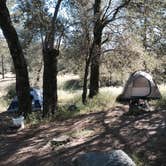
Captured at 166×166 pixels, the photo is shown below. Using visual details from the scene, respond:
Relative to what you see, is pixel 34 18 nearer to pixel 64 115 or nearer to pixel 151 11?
pixel 64 115

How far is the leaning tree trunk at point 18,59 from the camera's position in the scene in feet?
38.5

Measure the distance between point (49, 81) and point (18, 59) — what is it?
1243 mm

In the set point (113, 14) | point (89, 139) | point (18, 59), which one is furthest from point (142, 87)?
point (89, 139)

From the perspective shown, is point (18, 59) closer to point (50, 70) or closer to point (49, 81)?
point (50, 70)

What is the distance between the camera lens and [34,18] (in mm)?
12930

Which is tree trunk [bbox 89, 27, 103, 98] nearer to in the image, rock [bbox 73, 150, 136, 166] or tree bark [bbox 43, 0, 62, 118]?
tree bark [bbox 43, 0, 62, 118]

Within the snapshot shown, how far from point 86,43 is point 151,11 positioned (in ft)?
9.46

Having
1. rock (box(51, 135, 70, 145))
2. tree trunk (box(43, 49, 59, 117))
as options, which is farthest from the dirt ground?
tree trunk (box(43, 49, 59, 117))

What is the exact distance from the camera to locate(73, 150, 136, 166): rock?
5.61 m

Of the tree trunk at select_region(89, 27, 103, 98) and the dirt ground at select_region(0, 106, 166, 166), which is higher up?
the tree trunk at select_region(89, 27, 103, 98)

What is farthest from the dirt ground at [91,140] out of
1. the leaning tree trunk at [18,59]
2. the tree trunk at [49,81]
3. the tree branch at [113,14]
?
the tree branch at [113,14]

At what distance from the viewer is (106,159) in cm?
577

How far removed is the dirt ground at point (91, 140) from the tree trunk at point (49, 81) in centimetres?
214

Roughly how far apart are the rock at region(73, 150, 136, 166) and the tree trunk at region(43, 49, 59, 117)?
253 inches
